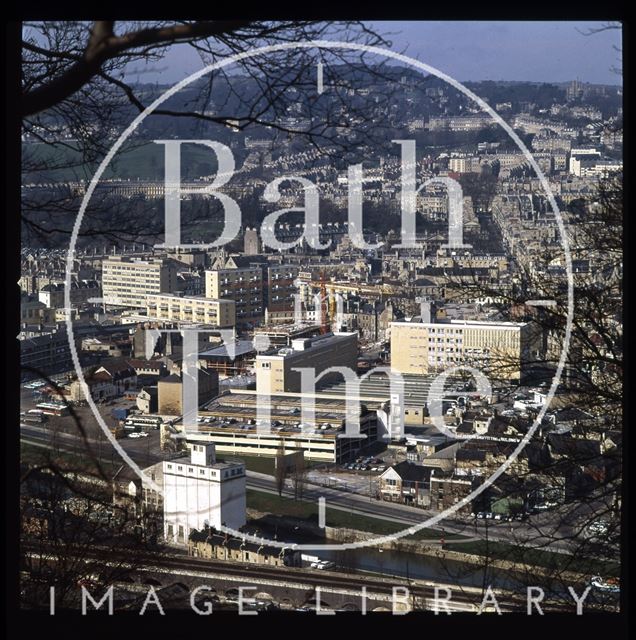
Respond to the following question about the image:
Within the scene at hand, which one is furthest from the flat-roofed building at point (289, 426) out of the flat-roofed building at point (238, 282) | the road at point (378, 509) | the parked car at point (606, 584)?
the parked car at point (606, 584)

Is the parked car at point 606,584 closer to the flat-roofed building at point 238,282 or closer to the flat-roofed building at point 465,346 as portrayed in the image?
the flat-roofed building at point 465,346

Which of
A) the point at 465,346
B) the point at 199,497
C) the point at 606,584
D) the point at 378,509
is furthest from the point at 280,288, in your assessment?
the point at 606,584

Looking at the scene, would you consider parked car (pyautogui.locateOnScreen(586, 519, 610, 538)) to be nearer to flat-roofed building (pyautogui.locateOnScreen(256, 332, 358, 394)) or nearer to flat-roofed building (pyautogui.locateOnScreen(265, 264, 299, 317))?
flat-roofed building (pyautogui.locateOnScreen(256, 332, 358, 394))

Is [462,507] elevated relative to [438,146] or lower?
lower
